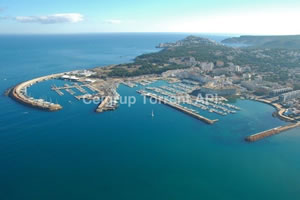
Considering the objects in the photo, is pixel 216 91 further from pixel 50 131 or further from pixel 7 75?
pixel 7 75

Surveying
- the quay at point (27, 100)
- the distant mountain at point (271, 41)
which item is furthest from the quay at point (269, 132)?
the distant mountain at point (271, 41)

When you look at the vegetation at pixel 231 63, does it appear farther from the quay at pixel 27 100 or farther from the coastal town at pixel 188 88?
the quay at pixel 27 100

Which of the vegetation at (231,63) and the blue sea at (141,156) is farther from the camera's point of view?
the vegetation at (231,63)

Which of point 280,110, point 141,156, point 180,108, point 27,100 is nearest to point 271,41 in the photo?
point 280,110

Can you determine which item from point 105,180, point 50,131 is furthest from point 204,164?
point 50,131

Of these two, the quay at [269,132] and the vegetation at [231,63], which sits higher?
the vegetation at [231,63]

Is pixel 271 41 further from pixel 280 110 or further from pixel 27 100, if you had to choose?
pixel 27 100
